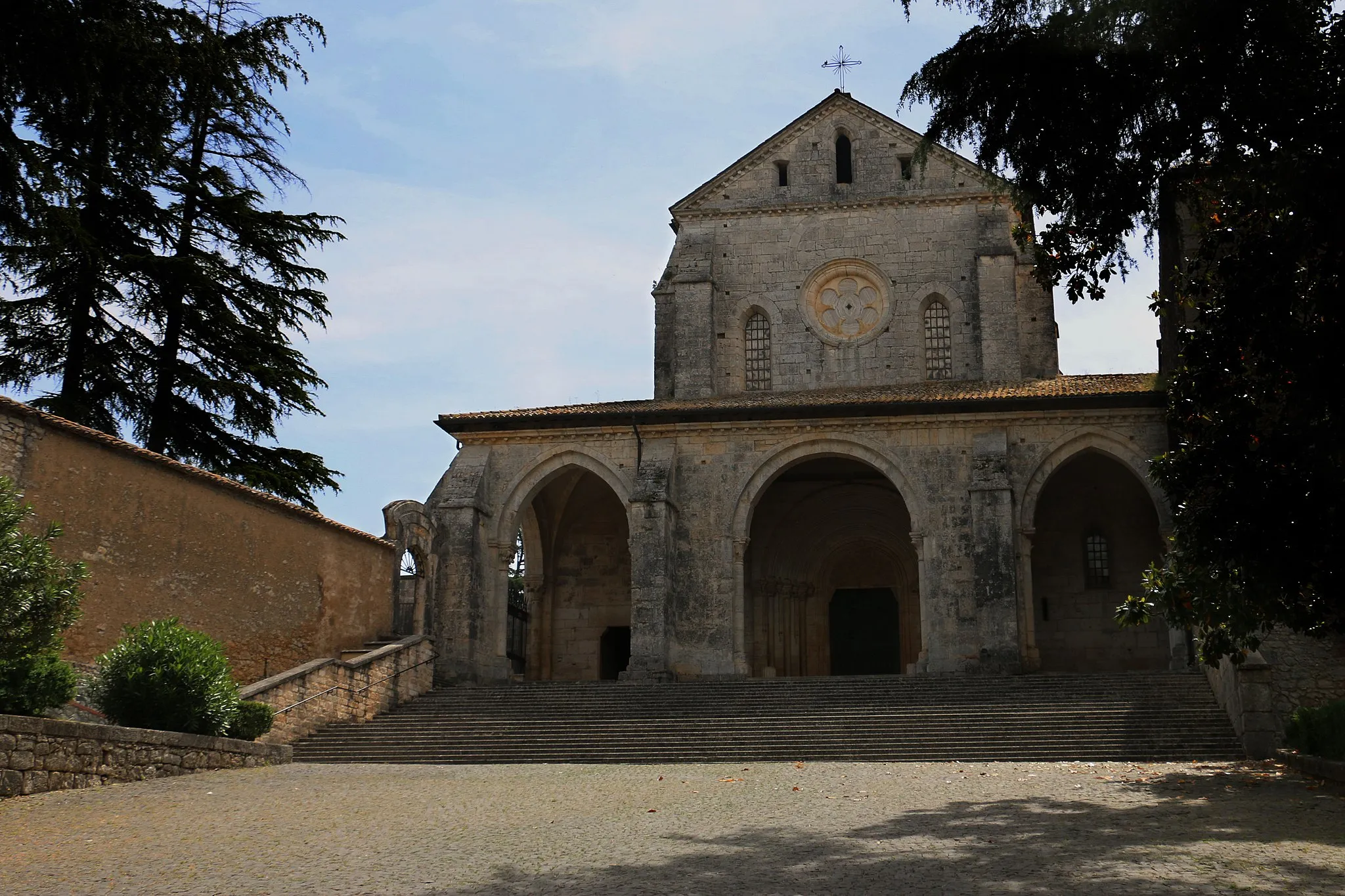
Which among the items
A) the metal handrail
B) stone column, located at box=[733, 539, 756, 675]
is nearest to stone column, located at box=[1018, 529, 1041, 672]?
stone column, located at box=[733, 539, 756, 675]

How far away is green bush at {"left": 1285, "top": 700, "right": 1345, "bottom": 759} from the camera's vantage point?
1355 centimetres

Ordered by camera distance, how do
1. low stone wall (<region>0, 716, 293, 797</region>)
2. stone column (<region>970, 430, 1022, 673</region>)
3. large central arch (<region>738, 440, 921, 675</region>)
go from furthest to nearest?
large central arch (<region>738, 440, 921, 675</region>) → stone column (<region>970, 430, 1022, 673</region>) → low stone wall (<region>0, 716, 293, 797</region>)

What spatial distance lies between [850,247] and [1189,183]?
18.4m

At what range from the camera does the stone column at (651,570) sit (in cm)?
2431

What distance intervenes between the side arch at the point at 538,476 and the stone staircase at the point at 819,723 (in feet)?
16.8

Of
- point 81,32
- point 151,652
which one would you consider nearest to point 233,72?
point 81,32

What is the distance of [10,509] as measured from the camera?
42.7 ft

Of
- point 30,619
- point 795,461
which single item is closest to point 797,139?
point 795,461

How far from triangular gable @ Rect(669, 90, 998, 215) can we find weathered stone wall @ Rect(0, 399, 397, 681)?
12.6m

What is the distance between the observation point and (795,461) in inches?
1015

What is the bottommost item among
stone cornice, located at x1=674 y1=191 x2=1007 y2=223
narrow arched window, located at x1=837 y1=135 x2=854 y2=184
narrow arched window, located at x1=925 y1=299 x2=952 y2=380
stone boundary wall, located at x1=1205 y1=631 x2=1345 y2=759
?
stone boundary wall, located at x1=1205 y1=631 x2=1345 y2=759

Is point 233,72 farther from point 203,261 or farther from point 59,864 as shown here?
point 59,864

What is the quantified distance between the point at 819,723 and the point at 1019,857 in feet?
32.2

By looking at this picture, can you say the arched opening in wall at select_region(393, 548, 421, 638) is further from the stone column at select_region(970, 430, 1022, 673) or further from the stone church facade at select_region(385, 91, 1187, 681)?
the stone column at select_region(970, 430, 1022, 673)
